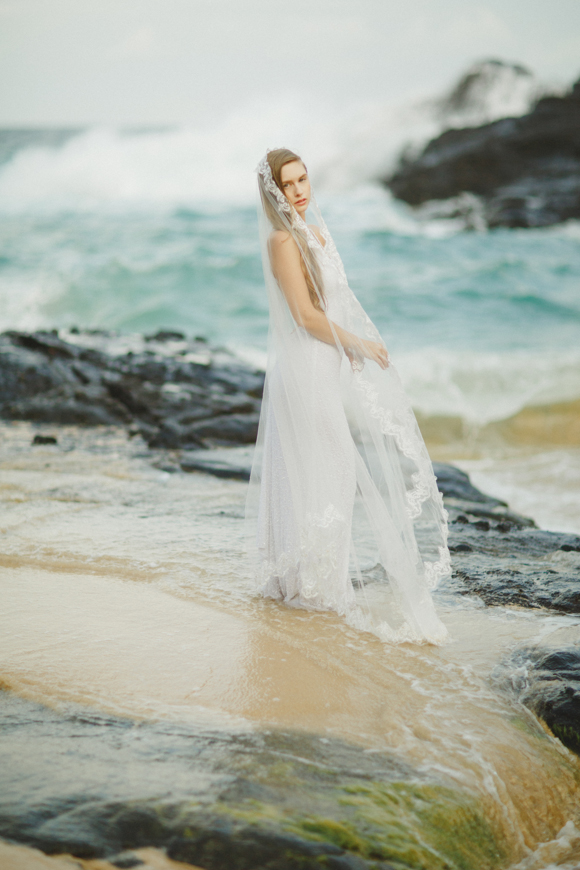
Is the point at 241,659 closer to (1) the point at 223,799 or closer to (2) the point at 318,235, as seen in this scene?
(1) the point at 223,799

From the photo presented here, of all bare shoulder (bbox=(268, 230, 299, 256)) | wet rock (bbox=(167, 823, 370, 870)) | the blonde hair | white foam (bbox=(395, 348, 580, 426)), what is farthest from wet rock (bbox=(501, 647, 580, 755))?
white foam (bbox=(395, 348, 580, 426))

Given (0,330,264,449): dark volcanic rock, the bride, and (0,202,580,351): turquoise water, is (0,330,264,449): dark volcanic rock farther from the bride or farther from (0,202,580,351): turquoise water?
(0,202,580,351): turquoise water

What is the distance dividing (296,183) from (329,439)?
118 cm

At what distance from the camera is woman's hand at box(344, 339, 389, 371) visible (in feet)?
11.1

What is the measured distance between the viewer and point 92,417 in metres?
7.92

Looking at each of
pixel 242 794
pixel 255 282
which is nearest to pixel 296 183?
pixel 242 794

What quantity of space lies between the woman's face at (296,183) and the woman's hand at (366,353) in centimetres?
68

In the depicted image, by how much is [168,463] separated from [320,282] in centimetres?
338

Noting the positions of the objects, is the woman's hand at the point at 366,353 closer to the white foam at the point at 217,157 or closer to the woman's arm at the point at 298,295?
the woman's arm at the point at 298,295

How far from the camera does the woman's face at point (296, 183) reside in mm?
3289

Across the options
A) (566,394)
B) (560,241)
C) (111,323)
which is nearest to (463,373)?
(566,394)

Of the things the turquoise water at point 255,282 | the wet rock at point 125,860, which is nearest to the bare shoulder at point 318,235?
the wet rock at point 125,860

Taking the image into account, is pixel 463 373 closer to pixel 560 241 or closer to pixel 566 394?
pixel 566 394

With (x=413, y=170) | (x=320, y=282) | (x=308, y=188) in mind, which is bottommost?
(x=320, y=282)
